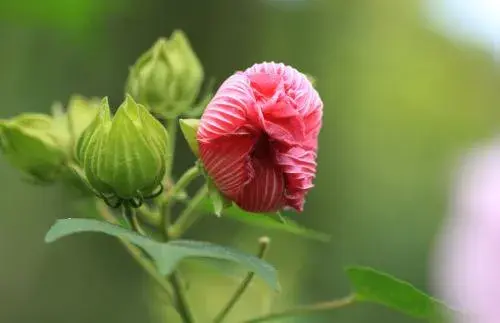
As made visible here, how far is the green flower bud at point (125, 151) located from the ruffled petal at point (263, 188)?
0.21 feet

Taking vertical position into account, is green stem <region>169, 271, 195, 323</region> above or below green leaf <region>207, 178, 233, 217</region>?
below

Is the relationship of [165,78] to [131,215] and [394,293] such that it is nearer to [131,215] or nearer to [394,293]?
[131,215]

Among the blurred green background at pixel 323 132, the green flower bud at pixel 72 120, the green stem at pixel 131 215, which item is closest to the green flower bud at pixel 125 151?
the green stem at pixel 131 215

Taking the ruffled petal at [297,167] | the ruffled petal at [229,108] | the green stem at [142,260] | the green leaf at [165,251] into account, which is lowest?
the green stem at [142,260]

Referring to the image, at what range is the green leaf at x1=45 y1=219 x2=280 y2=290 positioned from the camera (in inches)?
25.6

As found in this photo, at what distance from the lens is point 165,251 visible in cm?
67

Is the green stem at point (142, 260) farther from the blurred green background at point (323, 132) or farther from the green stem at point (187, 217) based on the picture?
the blurred green background at point (323, 132)

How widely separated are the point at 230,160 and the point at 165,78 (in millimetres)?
171

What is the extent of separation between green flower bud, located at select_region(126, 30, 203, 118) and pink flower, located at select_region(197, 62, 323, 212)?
0.46ft

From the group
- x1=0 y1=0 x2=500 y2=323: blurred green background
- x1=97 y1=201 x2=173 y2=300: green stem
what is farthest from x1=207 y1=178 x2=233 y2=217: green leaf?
x1=0 y1=0 x2=500 y2=323: blurred green background

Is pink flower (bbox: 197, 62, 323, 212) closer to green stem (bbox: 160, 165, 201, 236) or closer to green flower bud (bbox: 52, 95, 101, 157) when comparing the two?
green stem (bbox: 160, 165, 201, 236)

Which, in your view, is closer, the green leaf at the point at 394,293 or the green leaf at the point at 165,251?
the green leaf at the point at 165,251

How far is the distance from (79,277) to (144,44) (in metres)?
0.82

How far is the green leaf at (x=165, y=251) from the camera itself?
25.6 inches
